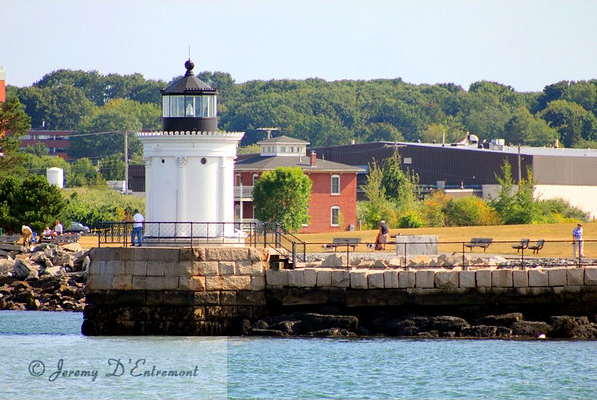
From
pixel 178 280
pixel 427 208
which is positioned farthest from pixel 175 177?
pixel 427 208

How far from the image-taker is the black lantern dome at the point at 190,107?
3058 cm

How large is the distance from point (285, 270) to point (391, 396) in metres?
6.28

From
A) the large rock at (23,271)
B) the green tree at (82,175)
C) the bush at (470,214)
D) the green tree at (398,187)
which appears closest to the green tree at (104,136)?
the green tree at (82,175)

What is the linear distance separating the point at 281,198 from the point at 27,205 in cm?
1892

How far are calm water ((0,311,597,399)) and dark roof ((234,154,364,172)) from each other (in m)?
46.0

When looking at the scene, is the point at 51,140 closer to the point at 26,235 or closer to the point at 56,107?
the point at 56,107

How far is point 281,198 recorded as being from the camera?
219 ft

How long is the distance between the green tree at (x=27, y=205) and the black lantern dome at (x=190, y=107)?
848 inches

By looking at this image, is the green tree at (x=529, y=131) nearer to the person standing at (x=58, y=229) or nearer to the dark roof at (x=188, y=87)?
the person standing at (x=58, y=229)

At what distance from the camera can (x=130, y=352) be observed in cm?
2650

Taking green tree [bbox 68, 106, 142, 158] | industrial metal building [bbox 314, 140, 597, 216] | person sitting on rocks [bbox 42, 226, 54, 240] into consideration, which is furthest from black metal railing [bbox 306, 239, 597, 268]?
green tree [bbox 68, 106, 142, 158]

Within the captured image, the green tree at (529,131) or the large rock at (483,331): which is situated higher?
the green tree at (529,131)

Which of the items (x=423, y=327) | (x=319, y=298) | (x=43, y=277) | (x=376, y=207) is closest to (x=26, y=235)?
(x=43, y=277)

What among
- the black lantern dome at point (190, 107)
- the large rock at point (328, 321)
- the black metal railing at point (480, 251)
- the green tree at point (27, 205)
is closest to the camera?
the large rock at point (328, 321)
